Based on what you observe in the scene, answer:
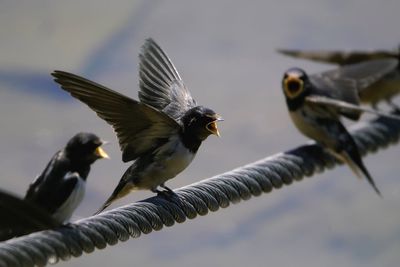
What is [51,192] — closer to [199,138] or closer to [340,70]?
[199,138]

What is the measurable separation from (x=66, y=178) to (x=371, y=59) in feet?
5.99

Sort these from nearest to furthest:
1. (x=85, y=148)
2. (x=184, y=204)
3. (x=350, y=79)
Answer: (x=184, y=204) < (x=85, y=148) < (x=350, y=79)

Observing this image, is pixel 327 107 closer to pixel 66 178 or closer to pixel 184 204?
pixel 66 178

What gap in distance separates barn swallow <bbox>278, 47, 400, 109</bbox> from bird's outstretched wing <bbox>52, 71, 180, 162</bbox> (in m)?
1.47

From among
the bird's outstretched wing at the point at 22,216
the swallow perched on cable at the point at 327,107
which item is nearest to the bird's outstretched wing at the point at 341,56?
the swallow perched on cable at the point at 327,107

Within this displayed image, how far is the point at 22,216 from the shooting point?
2748mm

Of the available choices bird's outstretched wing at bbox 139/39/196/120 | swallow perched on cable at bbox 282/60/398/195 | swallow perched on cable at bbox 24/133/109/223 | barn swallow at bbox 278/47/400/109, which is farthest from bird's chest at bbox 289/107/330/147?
swallow perched on cable at bbox 24/133/109/223

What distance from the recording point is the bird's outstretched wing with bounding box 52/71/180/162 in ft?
10.7

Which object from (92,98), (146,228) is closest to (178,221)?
(146,228)

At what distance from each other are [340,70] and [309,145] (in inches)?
21.0

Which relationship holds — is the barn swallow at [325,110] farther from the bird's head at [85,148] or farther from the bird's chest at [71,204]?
the bird's chest at [71,204]

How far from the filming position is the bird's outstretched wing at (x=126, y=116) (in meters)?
3.27

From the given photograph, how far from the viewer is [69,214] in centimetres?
369

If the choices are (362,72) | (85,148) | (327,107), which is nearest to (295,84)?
(327,107)
